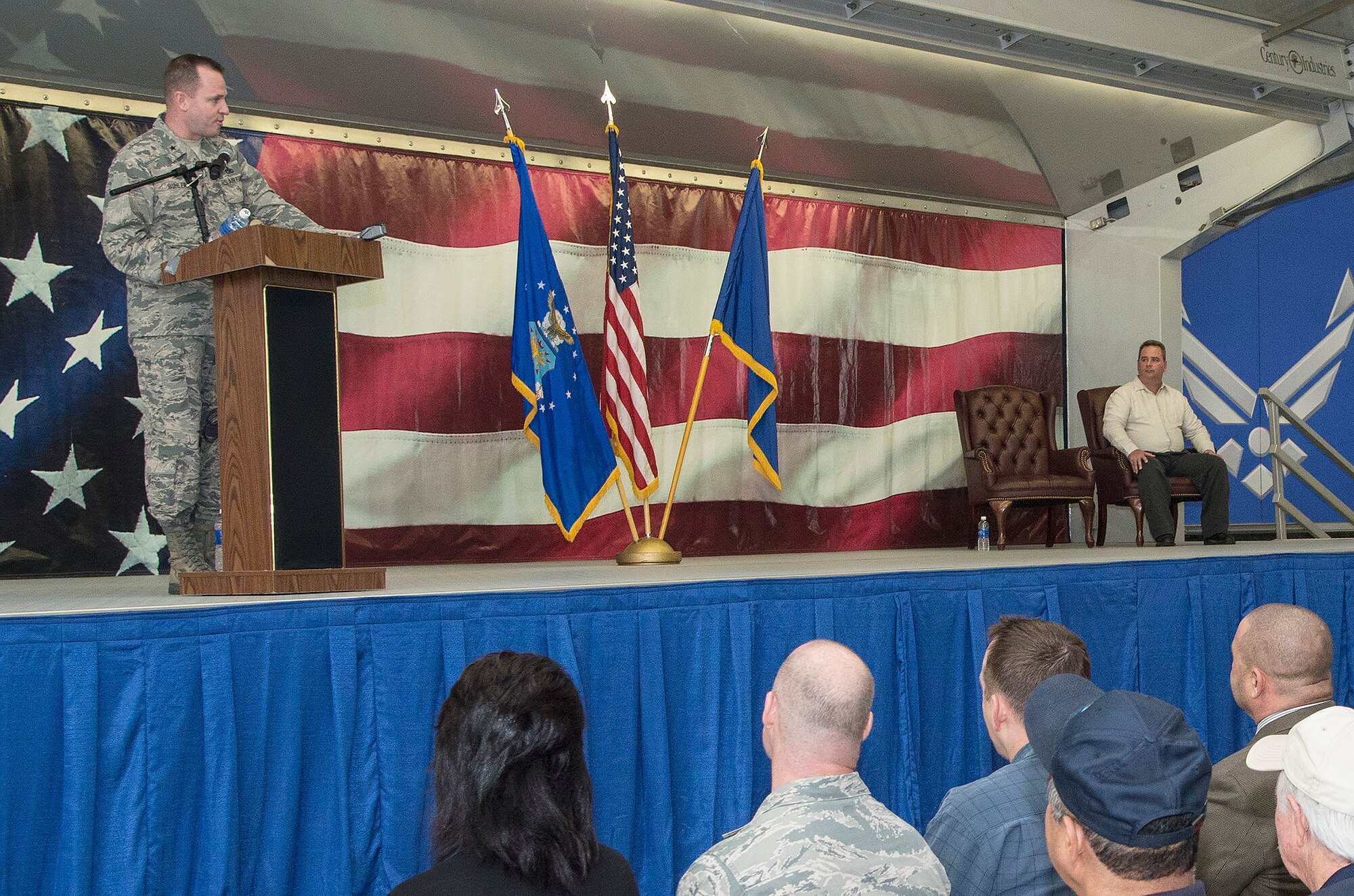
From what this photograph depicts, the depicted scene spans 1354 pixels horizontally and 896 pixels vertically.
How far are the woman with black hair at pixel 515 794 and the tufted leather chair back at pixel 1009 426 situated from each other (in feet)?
17.5

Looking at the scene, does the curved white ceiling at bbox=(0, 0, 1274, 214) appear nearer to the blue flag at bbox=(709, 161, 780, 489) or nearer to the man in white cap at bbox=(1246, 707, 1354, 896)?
the blue flag at bbox=(709, 161, 780, 489)

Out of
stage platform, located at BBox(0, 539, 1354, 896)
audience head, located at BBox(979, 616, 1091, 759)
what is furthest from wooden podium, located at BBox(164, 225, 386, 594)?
audience head, located at BBox(979, 616, 1091, 759)

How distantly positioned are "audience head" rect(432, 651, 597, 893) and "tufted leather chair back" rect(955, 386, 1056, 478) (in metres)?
5.32

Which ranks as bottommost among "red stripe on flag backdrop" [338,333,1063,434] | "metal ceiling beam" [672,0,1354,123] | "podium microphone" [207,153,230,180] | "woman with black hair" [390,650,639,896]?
"woman with black hair" [390,650,639,896]

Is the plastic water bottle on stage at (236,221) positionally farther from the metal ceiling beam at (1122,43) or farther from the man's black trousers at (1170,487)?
the man's black trousers at (1170,487)

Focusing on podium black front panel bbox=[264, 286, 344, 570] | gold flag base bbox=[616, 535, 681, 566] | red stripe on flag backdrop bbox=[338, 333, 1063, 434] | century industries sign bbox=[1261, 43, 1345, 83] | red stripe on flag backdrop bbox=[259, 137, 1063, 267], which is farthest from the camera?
century industries sign bbox=[1261, 43, 1345, 83]

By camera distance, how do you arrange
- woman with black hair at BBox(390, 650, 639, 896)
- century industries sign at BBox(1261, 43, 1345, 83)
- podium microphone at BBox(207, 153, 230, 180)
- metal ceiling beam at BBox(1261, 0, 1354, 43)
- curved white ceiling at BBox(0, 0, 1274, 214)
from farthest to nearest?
century industries sign at BBox(1261, 43, 1345, 83) → metal ceiling beam at BBox(1261, 0, 1354, 43) → curved white ceiling at BBox(0, 0, 1274, 214) → podium microphone at BBox(207, 153, 230, 180) → woman with black hair at BBox(390, 650, 639, 896)

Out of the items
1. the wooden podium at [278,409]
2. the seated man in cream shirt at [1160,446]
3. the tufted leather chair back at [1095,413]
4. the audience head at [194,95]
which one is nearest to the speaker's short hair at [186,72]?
the audience head at [194,95]

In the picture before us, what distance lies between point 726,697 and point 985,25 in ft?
11.4

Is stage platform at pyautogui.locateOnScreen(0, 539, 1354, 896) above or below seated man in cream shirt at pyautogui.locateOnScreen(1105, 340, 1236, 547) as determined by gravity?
below

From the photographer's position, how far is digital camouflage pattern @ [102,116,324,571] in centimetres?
331

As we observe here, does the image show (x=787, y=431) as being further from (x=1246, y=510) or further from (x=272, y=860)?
(x=272, y=860)

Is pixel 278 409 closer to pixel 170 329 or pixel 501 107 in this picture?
pixel 170 329

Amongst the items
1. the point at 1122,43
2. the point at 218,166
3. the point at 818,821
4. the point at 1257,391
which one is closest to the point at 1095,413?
the point at 1257,391
